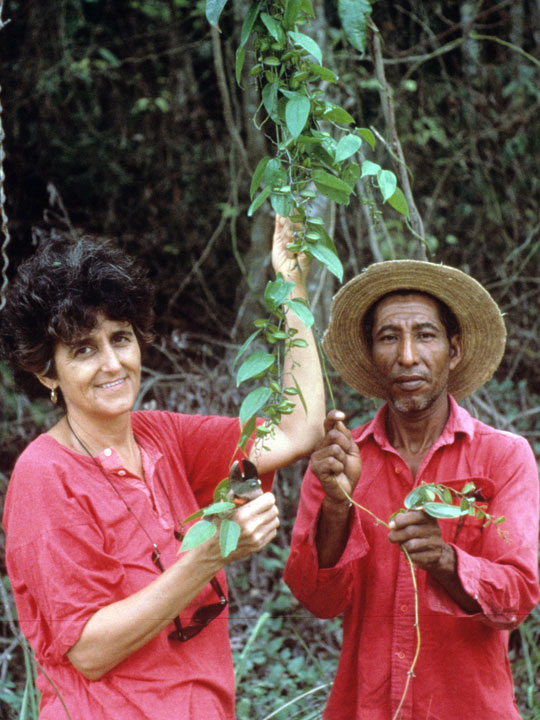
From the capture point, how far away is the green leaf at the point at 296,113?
73.1 inches

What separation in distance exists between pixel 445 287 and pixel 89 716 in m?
1.39

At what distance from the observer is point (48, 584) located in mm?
1919

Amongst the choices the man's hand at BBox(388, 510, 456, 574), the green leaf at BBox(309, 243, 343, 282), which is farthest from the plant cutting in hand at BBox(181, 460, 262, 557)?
the green leaf at BBox(309, 243, 343, 282)

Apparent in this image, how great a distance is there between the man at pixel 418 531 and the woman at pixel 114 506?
0.66 ft

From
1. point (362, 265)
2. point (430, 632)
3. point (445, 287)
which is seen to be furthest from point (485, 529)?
point (362, 265)

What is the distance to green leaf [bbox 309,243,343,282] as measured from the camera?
1.94 metres

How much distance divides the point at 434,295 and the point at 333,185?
0.55 meters

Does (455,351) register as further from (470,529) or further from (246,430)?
(246,430)

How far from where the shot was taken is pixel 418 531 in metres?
1.91

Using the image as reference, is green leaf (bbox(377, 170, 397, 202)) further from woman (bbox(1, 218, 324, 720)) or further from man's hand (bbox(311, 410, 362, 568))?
man's hand (bbox(311, 410, 362, 568))

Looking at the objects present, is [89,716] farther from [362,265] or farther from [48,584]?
[362,265]

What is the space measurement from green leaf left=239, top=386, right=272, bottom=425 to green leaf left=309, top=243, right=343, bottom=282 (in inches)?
12.1

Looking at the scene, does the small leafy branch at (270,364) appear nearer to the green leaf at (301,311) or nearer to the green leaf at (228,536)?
the green leaf at (301,311)

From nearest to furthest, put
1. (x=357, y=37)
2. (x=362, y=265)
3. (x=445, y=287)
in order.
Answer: (x=445, y=287), (x=357, y=37), (x=362, y=265)
